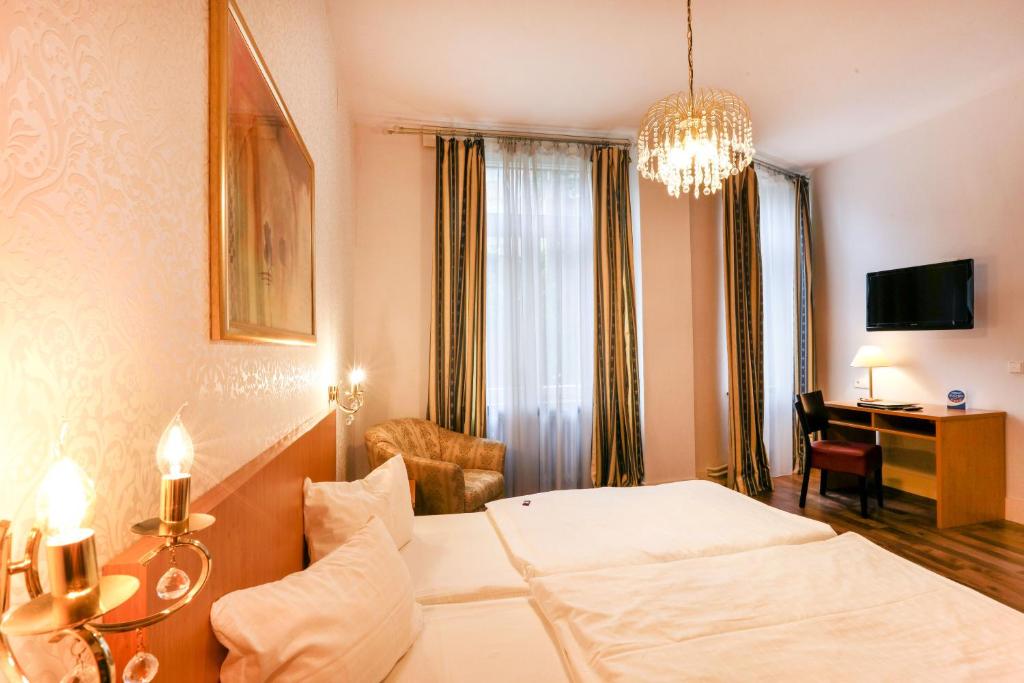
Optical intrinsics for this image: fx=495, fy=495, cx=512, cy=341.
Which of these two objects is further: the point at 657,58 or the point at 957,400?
the point at 957,400

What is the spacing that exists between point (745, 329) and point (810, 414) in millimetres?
891

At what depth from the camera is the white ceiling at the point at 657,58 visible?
2662 millimetres

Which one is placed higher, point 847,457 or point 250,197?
point 250,197

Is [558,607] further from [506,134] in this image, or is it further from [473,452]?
[506,134]

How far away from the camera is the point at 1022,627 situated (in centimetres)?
131

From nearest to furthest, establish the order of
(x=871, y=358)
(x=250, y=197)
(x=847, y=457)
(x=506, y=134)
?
(x=250, y=197) < (x=847, y=457) < (x=506, y=134) < (x=871, y=358)

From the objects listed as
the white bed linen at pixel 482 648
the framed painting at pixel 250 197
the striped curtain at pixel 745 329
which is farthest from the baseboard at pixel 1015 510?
the framed painting at pixel 250 197

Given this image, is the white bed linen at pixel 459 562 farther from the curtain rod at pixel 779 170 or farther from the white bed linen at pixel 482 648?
the curtain rod at pixel 779 170

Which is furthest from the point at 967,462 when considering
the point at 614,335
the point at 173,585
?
the point at 173,585

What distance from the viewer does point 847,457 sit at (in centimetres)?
370

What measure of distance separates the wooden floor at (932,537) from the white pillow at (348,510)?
293cm

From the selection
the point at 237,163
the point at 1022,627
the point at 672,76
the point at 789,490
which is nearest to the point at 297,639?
the point at 237,163

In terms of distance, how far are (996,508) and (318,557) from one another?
4.54m

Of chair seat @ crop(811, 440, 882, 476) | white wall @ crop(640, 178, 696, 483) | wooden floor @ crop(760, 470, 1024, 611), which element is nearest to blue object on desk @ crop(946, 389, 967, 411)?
chair seat @ crop(811, 440, 882, 476)
